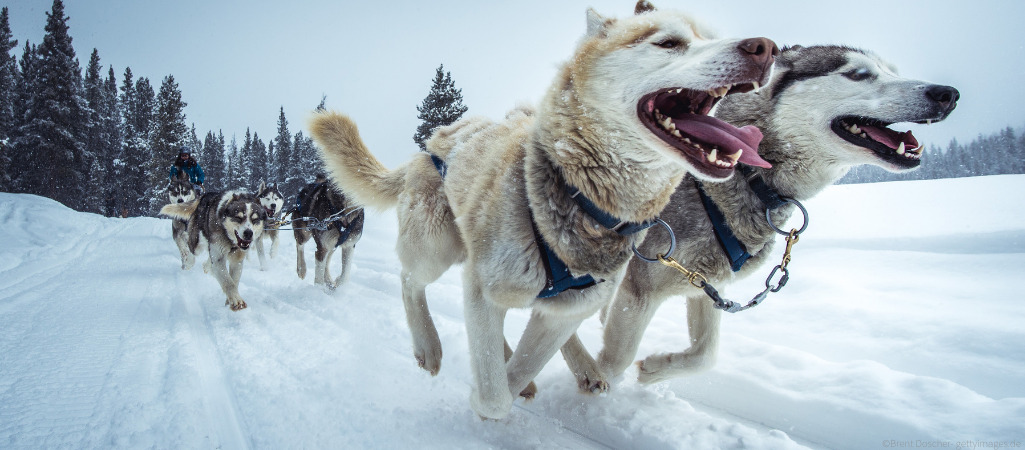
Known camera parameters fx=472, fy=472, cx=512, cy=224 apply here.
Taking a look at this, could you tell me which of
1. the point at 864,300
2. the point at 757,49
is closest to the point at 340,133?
the point at 757,49

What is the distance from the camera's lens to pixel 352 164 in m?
3.81

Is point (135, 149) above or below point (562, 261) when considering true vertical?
above

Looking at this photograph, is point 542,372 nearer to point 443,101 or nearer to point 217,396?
point 217,396

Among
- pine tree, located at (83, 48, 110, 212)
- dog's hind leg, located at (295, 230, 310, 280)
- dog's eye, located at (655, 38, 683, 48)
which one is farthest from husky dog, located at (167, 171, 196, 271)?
pine tree, located at (83, 48, 110, 212)

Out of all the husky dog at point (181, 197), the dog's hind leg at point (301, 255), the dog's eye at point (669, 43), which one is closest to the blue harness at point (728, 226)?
the dog's eye at point (669, 43)

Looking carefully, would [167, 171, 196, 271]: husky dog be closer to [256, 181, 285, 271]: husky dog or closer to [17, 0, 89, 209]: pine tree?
[256, 181, 285, 271]: husky dog

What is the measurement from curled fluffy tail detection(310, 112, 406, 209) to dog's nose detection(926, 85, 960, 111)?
127 inches

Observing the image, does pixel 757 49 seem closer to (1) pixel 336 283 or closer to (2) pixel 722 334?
(2) pixel 722 334

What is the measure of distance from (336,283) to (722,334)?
17.8ft

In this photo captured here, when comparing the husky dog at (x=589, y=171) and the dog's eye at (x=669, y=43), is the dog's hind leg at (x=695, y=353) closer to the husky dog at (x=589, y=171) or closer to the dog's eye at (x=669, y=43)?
the husky dog at (x=589, y=171)

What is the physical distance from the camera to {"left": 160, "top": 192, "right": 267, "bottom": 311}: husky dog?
562 centimetres

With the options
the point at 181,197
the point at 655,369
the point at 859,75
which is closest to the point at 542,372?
the point at 655,369

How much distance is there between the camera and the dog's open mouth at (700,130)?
167cm

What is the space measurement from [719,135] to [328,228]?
6799 mm
